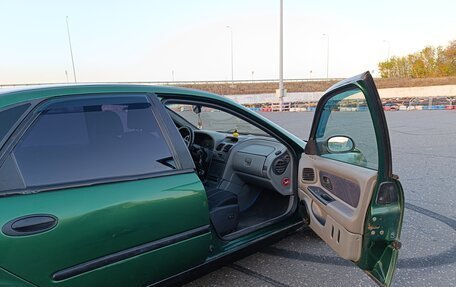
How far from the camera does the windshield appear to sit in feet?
11.8

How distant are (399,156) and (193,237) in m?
6.17

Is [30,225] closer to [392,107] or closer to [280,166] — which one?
[280,166]

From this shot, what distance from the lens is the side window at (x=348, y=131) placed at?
1.86 m

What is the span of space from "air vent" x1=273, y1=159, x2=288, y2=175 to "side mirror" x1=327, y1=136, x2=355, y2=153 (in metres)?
0.60

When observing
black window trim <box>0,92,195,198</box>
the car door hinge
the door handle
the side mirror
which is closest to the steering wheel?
black window trim <box>0,92,195,198</box>

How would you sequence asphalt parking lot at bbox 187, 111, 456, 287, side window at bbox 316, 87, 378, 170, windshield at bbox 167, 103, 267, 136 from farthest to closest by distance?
windshield at bbox 167, 103, 267, 136, asphalt parking lot at bbox 187, 111, 456, 287, side window at bbox 316, 87, 378, 170

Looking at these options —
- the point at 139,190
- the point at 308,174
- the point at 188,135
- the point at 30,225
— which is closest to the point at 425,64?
the point at 188,135

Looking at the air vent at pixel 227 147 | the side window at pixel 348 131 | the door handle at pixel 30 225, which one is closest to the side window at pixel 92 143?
the door handle at pixel 30 225

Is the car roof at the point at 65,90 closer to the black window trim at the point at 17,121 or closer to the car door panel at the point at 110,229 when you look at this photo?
the black window trim at the point at 17,121

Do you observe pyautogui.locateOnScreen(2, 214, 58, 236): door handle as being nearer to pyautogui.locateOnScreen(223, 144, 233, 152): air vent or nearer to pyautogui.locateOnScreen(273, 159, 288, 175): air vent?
pyautogui.locateOnScreen(273, 159, 288, 175): air vent

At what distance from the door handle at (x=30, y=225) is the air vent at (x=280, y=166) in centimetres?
194

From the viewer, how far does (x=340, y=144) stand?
7.24 ft

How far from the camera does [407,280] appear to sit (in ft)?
7.40

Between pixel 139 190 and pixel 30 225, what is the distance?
1.74ft
